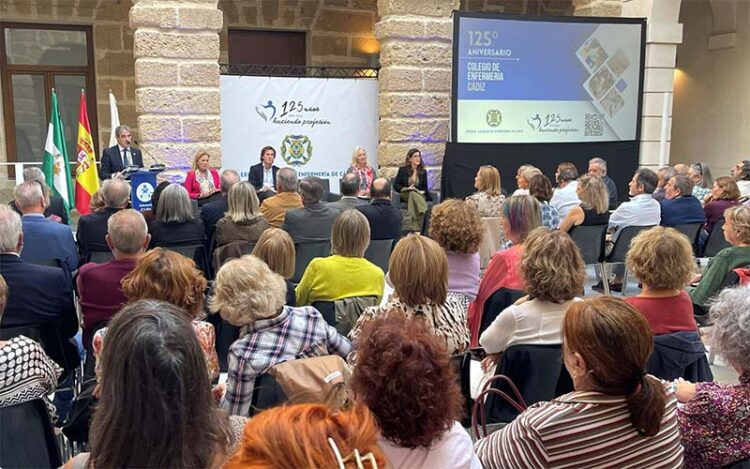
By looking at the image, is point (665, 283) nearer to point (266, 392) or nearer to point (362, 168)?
point (266, 392)

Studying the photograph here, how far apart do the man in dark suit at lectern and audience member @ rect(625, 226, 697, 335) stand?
20.5 feet

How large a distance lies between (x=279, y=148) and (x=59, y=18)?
3.76 meters

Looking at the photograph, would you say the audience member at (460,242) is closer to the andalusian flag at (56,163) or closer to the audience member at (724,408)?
the audience member at (724,408)

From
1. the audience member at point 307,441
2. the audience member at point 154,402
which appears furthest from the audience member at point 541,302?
the audience member at point 307,441

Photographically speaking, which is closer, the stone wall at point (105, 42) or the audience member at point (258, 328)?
the audience member at point (258, 328)

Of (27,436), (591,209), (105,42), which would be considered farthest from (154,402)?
(105,42)

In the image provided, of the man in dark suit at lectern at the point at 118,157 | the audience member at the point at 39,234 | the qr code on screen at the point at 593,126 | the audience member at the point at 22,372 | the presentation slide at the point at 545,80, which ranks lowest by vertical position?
the audience member at the point at 22,372

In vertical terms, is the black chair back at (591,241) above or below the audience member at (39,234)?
below

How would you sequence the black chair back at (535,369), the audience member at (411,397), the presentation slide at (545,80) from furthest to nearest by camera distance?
the presentation slide at (545,80) → the black chair back at (535,369) → the audience member at (411,397)

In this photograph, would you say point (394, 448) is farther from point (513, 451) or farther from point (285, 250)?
point (285, 250)

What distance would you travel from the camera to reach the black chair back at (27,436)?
84.3 inches

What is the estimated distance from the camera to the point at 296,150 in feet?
28.7

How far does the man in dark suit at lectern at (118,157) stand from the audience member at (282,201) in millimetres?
2913

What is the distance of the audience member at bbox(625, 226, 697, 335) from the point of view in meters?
2.69
